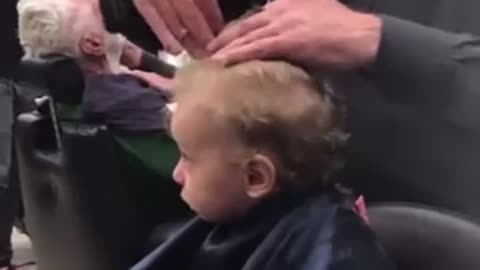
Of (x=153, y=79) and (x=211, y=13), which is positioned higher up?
(x=211, y=13)

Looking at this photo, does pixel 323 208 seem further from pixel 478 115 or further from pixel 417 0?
pixel 417 0

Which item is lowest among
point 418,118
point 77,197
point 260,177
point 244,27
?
point 77,197

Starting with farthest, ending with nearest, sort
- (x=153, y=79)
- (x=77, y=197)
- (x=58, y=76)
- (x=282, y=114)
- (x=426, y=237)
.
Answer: (x=153, y=79)
(x=58, y=76)
(x=77, y=197)
(x=426, y=237)
(x=282, y=114)

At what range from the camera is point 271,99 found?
1108 millimetres

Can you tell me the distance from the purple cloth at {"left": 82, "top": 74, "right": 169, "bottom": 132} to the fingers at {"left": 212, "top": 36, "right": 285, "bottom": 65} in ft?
3.02

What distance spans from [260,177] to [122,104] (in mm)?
1064

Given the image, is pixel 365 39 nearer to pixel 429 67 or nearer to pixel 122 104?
pixel 429 67

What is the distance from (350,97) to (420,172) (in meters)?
0.15

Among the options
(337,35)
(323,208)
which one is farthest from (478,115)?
(323,208)

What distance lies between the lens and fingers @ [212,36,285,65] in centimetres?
118

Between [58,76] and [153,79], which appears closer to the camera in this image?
[58,76]

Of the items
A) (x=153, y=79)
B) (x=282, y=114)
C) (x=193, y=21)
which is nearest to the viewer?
(x=282, y=114)

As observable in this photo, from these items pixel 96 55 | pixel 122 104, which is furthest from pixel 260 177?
pixel 96 55

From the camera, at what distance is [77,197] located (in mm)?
1961
